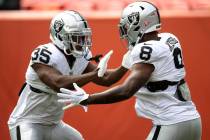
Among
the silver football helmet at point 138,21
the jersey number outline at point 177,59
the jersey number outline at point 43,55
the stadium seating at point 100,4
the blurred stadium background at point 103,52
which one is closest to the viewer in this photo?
the jersey number outline at point 177,59

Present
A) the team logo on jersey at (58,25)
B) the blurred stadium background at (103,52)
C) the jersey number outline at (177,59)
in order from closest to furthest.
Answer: the jersey number outline at (177,59), the team logo on jersey at (58,25), the blurred stadium background at (103,52)

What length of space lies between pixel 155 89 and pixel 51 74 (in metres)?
0.68

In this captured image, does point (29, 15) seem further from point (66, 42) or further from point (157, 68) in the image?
point (157, 68)

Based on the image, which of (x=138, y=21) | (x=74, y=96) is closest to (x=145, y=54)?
(x=138, y=21)

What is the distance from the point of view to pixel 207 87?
20.9 feet

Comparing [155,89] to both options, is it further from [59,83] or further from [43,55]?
[43,55]

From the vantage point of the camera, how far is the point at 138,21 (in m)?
4.89

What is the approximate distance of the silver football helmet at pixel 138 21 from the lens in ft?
16.0

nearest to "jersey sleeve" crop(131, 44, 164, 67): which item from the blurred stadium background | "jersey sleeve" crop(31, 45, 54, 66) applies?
"jersey sleeve" crop(31, 45, 54, 66)

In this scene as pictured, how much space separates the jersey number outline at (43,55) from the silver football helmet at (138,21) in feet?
1.64

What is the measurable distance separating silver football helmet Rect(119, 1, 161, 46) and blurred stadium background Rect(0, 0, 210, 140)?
144cm

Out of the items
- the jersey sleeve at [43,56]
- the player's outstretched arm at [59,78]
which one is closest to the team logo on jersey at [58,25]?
the jersey sleeve at [43,56]

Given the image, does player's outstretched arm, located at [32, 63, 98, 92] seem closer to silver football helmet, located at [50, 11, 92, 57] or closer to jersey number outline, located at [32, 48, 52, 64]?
jersey number outline, located at [32, 48, 52, 64]

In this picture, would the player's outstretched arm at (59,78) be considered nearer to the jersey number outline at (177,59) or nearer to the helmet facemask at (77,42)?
the helmet facemask at (77,42)
